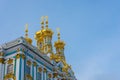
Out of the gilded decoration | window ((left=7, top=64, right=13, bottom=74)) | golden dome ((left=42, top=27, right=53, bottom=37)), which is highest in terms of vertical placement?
golden dome ((left=42, top=27, right=53, bottom=37))

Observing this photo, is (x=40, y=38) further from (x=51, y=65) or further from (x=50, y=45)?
(x=51, y=65)

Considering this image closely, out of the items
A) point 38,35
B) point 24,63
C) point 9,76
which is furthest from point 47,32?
point 9,76

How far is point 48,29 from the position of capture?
2478 inches

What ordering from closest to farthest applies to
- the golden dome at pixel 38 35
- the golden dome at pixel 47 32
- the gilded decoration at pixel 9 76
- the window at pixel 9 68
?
the gilded decoration at pixel 9 76 < the window at pixel 9 68 < the golden dome at pixel 47 32 < the golden dome at pixel 38 35

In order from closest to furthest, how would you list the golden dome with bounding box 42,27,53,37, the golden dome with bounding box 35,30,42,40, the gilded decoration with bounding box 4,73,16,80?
the gilded decoration with bounding box 4,73,16,80 < the golden dome with bounding box 42,27,53,37 < the golden dome with bounding box 35,30,42,40

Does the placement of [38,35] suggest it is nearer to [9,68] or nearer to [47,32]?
Answer: [47,32]

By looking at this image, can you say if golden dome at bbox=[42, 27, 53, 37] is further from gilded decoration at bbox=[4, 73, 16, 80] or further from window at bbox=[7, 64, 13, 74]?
gilded decoration at bbox=[4, 73, 16, 80]

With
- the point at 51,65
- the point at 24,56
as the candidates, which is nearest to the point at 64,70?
the point at 51,65

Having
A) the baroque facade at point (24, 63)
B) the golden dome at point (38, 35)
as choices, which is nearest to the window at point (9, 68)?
the baroque facade at point (24, 63)

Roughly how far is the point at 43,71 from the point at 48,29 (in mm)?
17438

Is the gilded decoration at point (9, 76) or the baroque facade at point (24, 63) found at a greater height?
the baroque facade at point (24, 63)

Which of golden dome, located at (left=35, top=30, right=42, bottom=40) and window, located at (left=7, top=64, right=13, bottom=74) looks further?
golden dome, located at (left=35, top=30, right=42, bottom=40)

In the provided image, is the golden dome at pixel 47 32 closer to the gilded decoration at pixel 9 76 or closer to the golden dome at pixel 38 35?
the golden dome at pixel 38 35

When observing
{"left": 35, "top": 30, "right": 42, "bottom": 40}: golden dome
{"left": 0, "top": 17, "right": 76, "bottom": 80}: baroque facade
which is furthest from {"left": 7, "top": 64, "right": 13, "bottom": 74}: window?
{"left": 35, "top": 30, "right": 42, "bottom": 40}: golden dome
